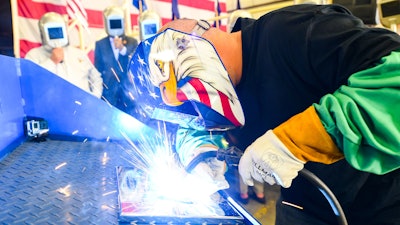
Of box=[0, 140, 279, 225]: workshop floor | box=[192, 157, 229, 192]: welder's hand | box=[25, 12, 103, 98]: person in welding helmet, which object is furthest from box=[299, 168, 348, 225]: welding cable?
box=[25, 12, 103, 98]: person in welding helmet

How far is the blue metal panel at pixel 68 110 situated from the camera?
1.71 m

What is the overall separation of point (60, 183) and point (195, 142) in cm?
47

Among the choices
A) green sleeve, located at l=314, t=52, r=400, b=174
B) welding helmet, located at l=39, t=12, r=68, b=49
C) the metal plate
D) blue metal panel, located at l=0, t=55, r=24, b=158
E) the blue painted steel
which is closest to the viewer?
green sleeve, located at l=314, t=52, r=400, b=174

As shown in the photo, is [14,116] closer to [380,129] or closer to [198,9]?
[380,129]

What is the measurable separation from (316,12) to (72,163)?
→ 1051 millimetres

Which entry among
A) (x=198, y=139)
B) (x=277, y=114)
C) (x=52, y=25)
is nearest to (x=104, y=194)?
(x=198, y=139)

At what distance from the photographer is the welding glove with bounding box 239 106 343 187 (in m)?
0.70

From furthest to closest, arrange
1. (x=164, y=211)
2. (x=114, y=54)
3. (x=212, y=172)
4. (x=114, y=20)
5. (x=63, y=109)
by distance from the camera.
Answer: (x=114, y=54) < (x=114, y=20) < (x=63, y=109) < (x=212, y=172) < (x=164, y=211)

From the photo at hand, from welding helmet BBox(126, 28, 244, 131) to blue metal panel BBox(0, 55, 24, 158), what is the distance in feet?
2.54

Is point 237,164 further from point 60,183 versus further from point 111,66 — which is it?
point 111,66

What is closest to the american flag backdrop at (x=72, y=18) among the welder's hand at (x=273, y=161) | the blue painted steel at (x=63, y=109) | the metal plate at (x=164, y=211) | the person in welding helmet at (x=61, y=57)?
the person in welding helmet at (x=61, y=57)

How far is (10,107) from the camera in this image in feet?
5.00

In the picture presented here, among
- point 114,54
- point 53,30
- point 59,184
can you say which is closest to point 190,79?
point 59,184

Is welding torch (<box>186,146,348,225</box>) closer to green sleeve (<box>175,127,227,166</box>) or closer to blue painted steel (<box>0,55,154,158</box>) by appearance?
green sleeve (<box>175,127,227,166</box>)
